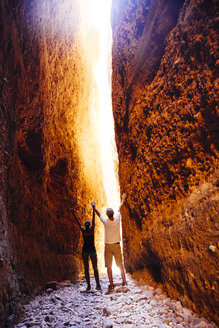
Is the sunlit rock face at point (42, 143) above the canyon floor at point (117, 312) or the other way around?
above

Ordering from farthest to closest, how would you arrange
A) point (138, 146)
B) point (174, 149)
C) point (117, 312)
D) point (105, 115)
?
point (105, 115) → point (138, 146) → point (174, 149) → point (117, 312)

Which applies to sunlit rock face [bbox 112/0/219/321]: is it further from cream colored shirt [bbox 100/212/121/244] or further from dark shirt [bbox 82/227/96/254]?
dark shirt [bbox 82/227/96/254]

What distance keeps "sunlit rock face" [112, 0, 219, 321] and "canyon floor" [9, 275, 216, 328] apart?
0.15 metres

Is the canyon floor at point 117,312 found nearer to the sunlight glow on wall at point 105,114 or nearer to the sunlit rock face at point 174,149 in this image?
the sunlit rock face at point 174,149

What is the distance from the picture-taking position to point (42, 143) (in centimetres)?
628

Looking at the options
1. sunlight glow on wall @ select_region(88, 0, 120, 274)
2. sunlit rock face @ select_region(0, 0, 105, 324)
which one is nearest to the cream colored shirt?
sunlit rock face @ select_region(0, 0, 105, 324)

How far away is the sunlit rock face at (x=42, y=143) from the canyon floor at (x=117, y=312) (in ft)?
1.47

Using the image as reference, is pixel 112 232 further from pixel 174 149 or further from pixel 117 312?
pixel 174 149

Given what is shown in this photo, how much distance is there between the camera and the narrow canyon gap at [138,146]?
7.93 ft

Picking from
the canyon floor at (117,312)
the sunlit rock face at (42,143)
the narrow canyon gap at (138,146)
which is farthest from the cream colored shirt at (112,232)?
the sunlit rock face at (42,143)

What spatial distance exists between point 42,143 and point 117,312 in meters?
4.63

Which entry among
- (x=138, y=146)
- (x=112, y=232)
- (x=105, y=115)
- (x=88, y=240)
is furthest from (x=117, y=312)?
(x=105, y=115)

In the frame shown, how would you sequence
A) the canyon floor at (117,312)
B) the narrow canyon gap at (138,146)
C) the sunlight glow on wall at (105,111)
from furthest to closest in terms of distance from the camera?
the sunlight glow on wall at (105,111) → the narrow canyon gap at (138,146) → the canyon floor at (117,312)

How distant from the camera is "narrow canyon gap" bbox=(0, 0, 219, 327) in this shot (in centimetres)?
242
